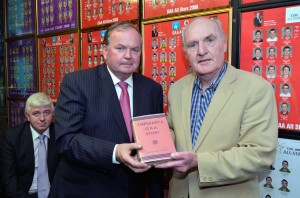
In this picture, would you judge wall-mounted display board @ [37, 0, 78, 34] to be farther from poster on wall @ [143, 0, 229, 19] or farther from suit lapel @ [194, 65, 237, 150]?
suit lapel @ [194, 65, 237, 150]

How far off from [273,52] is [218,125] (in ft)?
2.04

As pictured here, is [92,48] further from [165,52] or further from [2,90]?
[2,90]

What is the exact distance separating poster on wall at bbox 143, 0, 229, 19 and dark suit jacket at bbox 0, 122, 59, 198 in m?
1.51

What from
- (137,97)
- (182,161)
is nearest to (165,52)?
(137,97)

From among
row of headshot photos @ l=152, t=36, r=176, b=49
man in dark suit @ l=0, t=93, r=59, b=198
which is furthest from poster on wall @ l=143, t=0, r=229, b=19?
man in dark suit @ l=0, t=93, r=59, b=198

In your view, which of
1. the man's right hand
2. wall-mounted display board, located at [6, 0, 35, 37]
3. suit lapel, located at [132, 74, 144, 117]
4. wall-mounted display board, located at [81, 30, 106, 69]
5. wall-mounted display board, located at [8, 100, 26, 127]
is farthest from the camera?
wall-mounted display board, located at [8, 100, 26, 127]

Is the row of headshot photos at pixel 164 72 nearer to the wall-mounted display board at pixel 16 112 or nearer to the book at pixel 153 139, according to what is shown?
the book at pixel 153 139

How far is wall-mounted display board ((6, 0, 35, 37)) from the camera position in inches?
148

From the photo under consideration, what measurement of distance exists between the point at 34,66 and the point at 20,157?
54.5 inches

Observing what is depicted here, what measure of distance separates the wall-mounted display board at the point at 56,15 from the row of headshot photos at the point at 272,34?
6.29 feet

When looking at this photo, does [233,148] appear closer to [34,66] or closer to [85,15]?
[85,15]

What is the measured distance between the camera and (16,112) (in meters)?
4.02

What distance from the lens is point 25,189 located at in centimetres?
272

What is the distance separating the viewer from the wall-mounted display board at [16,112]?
12.9 feet
